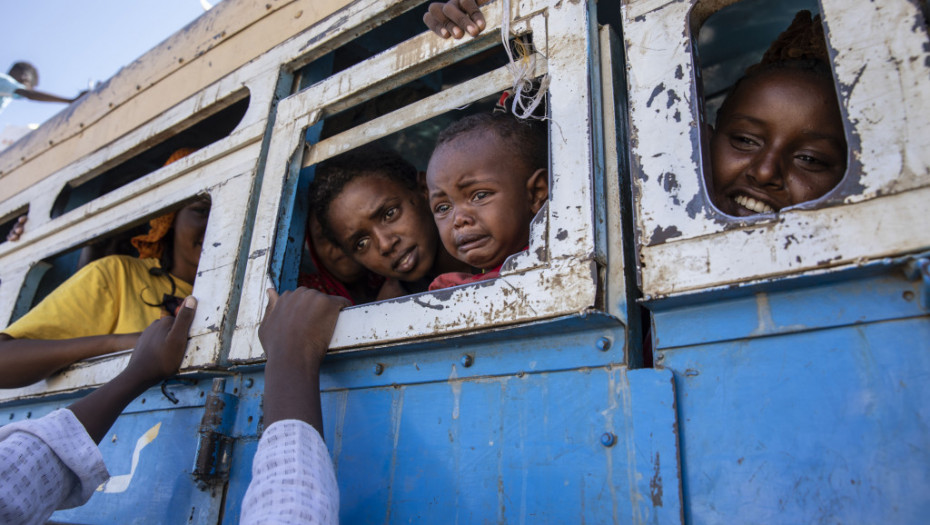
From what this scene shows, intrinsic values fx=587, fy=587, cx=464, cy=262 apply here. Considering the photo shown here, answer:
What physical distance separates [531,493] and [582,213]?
1.73 ft

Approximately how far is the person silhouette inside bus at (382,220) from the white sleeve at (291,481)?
90 centimetres

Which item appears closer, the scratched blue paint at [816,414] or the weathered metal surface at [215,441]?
the scratched blue paint at [816,414]

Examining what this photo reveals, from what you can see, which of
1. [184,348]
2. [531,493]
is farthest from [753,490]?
[184,348]

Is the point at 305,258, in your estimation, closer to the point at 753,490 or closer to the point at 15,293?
the point at 15,293

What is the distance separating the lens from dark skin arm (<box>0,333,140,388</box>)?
198 cm

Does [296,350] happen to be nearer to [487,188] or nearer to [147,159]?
[487,188]

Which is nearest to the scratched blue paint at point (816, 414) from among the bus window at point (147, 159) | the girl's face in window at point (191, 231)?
the girl's face in window at point (191, 231)

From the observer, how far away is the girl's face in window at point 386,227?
1.99 meters

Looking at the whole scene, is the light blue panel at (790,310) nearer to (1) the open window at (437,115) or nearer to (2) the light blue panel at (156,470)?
(1) the open window at (437,115)

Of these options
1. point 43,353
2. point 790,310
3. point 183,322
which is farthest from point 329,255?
point 790,310

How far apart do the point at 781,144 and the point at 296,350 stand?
1.20 meters

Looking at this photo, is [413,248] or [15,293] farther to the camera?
[15,293]

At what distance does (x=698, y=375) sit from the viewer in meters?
0.98

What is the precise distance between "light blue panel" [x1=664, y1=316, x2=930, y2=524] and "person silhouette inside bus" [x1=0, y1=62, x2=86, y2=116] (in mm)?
5692
